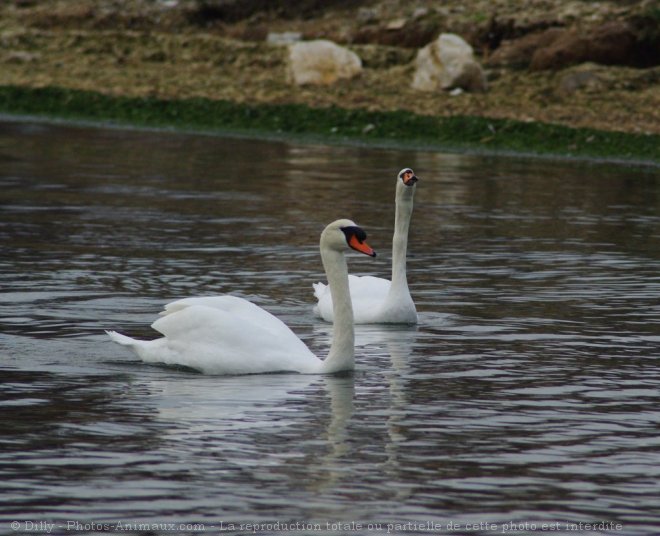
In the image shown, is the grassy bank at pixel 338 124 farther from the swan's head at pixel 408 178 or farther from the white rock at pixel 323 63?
the swan's head at pixel 408 178

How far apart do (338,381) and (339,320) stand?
445 mm

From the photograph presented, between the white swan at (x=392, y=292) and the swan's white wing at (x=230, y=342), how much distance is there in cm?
190

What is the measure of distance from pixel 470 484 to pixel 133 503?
5.27 ft

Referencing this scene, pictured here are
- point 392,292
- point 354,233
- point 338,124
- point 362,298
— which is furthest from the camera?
point 338,124

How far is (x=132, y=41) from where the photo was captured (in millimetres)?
38406

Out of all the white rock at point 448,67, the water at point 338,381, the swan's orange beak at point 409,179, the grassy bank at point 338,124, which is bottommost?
the water at point 338,381

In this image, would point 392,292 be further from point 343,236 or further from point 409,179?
point 343,236

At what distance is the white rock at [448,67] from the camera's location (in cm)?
3114

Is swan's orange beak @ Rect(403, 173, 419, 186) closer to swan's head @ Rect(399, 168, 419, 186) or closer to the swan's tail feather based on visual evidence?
swan's head @ Rect(399, 168, 419, 186)

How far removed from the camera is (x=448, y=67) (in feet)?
103

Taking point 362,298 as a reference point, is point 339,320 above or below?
above

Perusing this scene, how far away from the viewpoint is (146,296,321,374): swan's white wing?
34.5 ft

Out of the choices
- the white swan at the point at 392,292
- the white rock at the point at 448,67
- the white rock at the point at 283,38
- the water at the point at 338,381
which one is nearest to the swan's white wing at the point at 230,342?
the water at the point at 338,381

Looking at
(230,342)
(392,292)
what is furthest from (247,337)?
(392,292)
